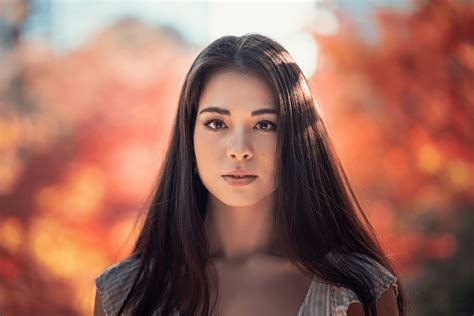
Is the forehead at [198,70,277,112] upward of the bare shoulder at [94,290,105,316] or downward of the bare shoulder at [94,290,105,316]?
upward

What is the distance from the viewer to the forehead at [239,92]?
5.76 ft

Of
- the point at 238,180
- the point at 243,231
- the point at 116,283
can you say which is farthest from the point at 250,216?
the point at 116,283

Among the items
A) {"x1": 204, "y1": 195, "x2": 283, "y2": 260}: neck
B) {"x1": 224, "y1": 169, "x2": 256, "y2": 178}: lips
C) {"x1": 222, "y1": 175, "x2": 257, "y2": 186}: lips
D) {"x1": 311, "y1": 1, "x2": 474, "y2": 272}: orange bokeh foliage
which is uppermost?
{"x1": 311, "y1": 1, "x2": 474, "y2": 272}: orange bokeh foliage

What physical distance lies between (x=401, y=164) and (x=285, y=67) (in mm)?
2823

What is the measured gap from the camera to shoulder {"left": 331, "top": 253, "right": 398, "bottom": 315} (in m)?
1.72

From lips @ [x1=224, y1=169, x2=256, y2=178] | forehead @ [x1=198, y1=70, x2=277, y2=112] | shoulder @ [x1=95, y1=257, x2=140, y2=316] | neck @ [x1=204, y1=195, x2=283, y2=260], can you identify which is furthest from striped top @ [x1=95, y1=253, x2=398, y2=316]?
forehead @ [x1=198, y1=70, x2=277, y2=112]

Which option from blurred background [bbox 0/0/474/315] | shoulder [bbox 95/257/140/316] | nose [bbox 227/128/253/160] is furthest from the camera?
blurred background [bbox 0/0/474/315]

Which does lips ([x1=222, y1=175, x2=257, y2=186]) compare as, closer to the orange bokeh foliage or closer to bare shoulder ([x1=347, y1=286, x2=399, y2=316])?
bare shoulder ([x1=347, y1=286, x2=399, y2=316])

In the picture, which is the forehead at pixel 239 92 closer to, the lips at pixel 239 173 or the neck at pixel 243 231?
the lips at pixel 239 173

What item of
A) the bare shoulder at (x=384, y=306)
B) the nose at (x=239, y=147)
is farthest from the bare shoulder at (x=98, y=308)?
the bare shoulder at (x=384, y=306)

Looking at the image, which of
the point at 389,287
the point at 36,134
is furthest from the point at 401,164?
the point at 389,287

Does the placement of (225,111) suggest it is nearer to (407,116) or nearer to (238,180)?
(238,180)

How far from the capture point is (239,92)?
5.81 feet

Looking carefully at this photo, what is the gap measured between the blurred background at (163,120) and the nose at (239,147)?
263 centimetres
